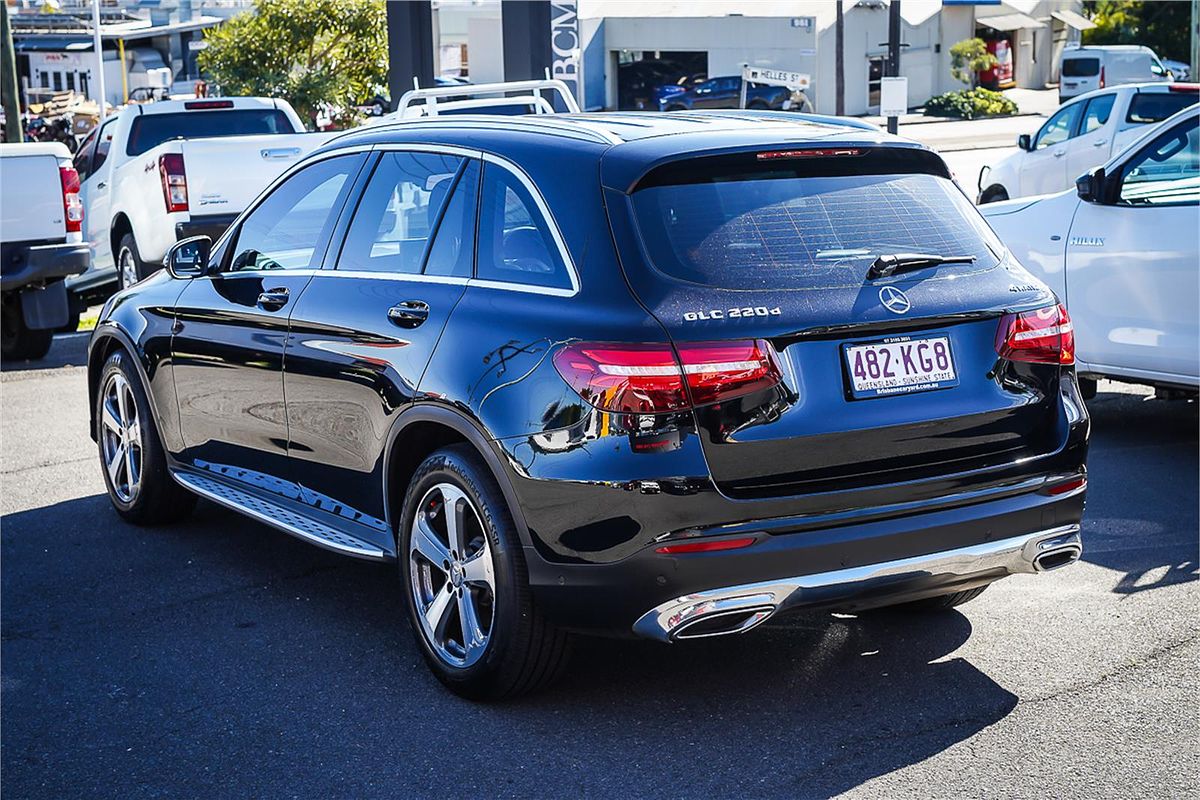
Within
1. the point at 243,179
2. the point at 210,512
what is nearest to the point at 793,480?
the point at 210,512

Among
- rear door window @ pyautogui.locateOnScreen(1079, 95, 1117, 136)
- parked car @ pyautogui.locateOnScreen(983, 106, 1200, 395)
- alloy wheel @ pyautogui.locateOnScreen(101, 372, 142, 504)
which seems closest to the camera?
alloy wheel @ pyautogui.locateOnScreen(101, 372, 142, 504)

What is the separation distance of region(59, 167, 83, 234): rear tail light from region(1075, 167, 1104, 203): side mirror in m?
7.43

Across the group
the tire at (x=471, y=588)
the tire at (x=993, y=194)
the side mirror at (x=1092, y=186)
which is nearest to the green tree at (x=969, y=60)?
the tire at (x=993, y=194)

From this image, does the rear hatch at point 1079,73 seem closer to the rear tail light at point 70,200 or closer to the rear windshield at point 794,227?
the rear tail light at point 70,200

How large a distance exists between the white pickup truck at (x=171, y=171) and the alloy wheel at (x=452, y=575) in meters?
7.85

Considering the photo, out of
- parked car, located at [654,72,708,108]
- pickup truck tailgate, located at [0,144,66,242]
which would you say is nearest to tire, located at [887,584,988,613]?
pickup truck tailgate, located at [0,144,66,242]

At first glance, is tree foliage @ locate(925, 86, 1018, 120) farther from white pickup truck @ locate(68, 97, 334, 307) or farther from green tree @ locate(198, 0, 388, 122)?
white pickup truck @ locate(68, 97, 334, 307)

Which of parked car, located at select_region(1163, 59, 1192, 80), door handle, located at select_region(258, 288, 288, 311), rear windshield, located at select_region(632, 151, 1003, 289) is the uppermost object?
parked car, located at select_region(1163, 59, 1192, 80)

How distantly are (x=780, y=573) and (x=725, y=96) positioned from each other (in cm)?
4941

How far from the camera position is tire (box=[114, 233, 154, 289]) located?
45.4 feet

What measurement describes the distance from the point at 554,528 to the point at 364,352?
1173mm

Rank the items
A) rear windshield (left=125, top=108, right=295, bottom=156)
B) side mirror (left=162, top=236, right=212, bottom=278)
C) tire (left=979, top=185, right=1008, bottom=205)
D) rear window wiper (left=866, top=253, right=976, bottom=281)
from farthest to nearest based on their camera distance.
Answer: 1. tire (left=979, top=185, right=1008, bottom=205)
2. rear windshield (left=125, top=108, right=295, bottom=156)
3. side mirror (left=162, top=236, right=212, bottom=278)
4. rear window wiper (left=866, top=253, right=976, bottom=281)

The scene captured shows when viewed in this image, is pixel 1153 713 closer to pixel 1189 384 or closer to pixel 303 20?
pixel 1189 384

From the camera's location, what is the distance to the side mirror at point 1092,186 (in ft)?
26.1
